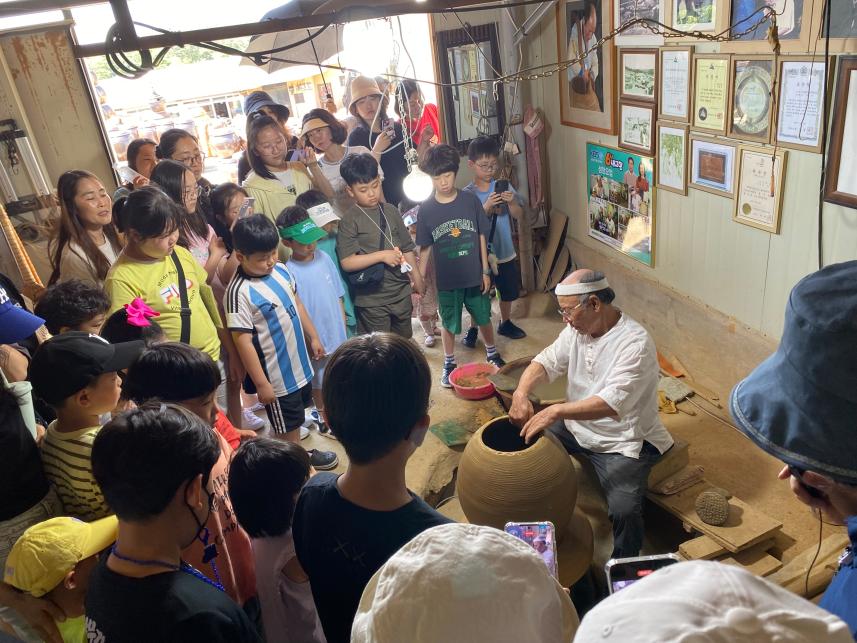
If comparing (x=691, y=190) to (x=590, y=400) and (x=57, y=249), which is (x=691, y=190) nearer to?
(x=590, y=400)

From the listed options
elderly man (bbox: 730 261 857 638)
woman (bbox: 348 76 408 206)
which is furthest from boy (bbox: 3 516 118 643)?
woman (bbox: 348 76 408 206)

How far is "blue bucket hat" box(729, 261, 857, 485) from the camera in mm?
971

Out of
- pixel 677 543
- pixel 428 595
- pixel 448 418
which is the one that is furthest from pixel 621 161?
pixel 428 595

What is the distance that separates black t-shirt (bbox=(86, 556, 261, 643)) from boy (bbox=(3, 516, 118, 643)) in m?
0.30

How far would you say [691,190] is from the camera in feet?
13.4

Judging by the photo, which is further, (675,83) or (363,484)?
(675,83)

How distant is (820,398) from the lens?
1.00m

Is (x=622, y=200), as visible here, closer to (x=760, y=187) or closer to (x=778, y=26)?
(x=760, y=187)

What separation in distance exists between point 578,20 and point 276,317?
3.55 metres

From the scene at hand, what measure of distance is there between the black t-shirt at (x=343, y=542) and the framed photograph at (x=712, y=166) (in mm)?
3251

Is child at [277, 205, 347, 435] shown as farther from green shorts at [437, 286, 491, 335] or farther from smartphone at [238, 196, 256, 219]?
green shorts at [437, 286, 491, 335]

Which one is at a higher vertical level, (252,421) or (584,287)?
(584,287)

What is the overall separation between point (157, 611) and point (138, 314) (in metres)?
1.58

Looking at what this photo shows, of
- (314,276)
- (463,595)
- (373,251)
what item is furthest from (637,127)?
(463,595)
